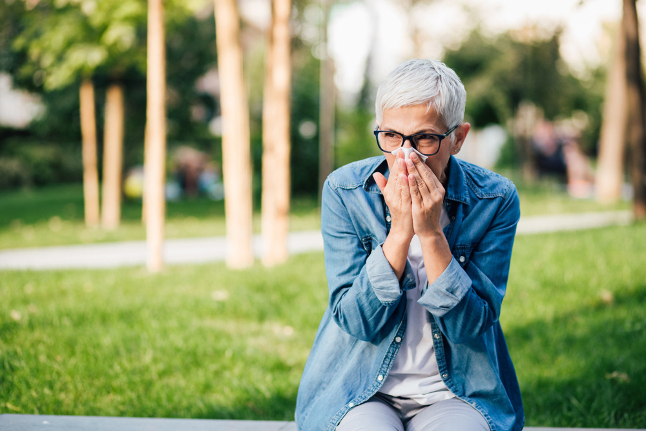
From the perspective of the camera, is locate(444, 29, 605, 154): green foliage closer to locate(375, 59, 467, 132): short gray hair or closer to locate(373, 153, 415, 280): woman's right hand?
locate(375, 59, 467, 132): short gray hair

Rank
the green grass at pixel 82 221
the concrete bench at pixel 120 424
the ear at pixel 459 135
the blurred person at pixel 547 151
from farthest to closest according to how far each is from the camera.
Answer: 1. the blurred person at pixel 547 151
2. the green grass at pixel 82 221
3. the concrete bench at pixel 120 424
4. the ear at pixel 459 135

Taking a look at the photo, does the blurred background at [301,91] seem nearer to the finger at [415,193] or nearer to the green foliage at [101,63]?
the green foliage at [101,63]

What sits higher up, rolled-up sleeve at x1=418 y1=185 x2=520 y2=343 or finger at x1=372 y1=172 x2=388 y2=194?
finger at x1=372 y1=172 x2=388 y2=194

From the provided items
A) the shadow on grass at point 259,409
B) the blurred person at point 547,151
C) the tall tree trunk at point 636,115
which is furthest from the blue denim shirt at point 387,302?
the blurred person at point 547,151

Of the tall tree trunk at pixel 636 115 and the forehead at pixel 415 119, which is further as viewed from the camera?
the tall tree trunk at pixel 636 115

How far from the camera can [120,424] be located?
8.58 feet

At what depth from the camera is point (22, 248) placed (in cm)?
963

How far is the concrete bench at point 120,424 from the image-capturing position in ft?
8.43

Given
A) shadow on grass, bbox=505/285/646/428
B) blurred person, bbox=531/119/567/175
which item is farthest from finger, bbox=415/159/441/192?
blurred person, bbox=531/119/567/175

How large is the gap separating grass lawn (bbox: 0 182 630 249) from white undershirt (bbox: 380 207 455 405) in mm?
9328

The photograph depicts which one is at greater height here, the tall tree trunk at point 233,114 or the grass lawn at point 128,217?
the tall tree trunk at point 233,114

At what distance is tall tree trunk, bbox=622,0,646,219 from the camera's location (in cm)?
945

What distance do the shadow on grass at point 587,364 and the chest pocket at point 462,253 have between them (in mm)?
1607

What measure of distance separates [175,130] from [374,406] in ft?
64.0
